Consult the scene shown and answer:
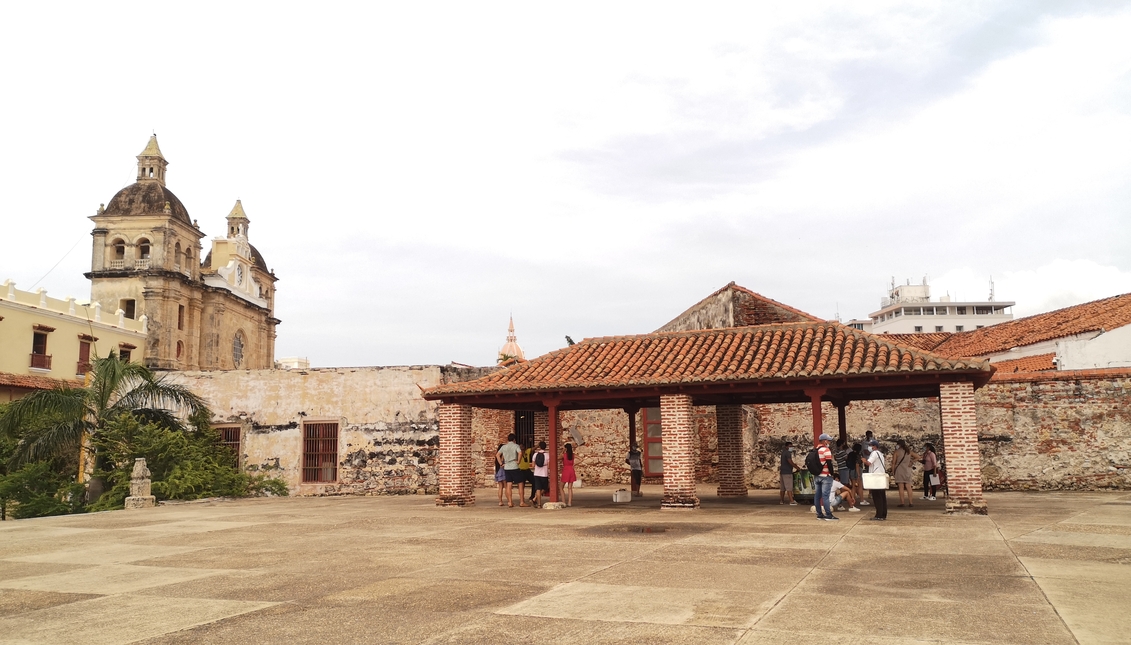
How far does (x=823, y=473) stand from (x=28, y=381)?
3449cm

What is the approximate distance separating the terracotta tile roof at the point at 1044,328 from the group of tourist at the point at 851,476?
314 inches

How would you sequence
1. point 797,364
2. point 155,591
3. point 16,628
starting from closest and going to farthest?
point 16,628
point 155,591
point 797,364

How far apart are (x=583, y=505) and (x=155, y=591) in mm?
10596

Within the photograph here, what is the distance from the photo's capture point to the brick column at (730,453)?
1877 centimetres

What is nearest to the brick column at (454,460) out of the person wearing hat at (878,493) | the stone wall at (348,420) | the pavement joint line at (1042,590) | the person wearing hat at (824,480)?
the stone wall at (348,420)

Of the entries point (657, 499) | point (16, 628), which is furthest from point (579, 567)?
point (657, 499)

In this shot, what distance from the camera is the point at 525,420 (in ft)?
84.0

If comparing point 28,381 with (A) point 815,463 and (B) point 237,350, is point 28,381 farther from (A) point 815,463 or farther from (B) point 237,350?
(A) point 815,463

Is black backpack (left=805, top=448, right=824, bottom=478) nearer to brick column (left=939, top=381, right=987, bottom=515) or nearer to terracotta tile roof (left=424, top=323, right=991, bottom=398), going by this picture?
terracotta tile roof (left=424, top=323, right=991, bottom=398)

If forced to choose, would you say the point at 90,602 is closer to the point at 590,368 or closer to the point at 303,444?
the point at 590,368

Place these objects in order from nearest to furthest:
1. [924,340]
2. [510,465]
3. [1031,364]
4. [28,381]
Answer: [510,465] < [1031,364] < [924,340] < [28,381]

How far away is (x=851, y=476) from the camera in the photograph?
1569 centimetres

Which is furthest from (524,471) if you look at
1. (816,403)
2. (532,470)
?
(816,403)

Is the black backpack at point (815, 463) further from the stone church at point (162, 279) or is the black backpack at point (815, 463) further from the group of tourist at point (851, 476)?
the stone church at point (162, 279)
